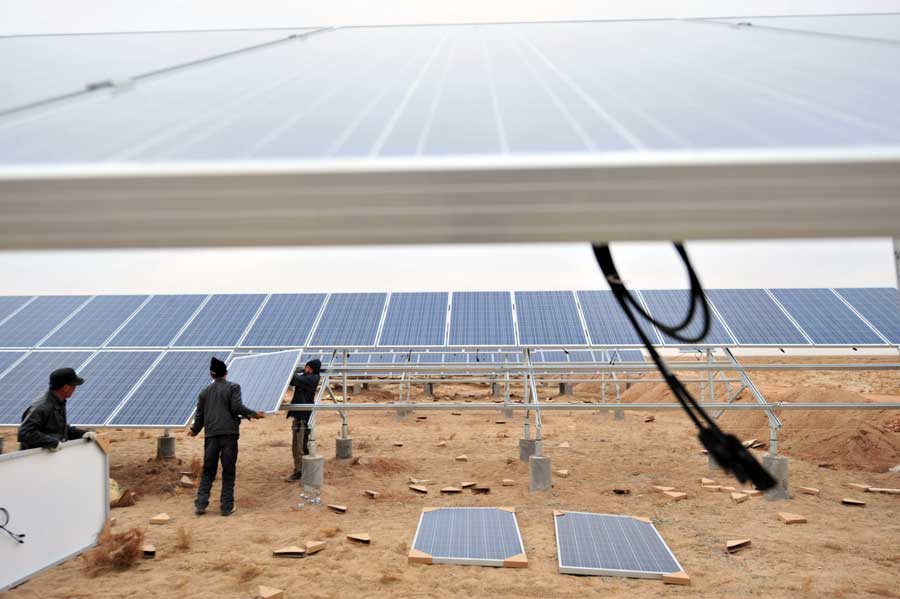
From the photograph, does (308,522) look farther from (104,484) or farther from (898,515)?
(898,515)

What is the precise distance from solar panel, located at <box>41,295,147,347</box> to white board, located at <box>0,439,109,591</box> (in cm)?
742

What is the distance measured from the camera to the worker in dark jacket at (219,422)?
7219 millimetres

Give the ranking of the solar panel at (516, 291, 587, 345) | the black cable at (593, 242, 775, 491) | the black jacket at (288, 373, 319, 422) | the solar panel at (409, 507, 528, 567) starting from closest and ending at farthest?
the black cable at (593, 242, 775, 491), the solar panel at (409, 507, 528, 567), the black jacket at (288, 373, 319, 422), the solar panel at (516, 291, 587, 345)

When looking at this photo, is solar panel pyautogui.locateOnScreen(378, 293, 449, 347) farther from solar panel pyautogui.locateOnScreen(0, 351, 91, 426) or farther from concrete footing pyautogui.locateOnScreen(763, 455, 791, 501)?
concrete footing pyautogui.locateOnScreen(763, 455, 791, 501)

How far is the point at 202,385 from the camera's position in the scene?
8.90 meters

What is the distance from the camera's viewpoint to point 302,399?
8.70 meters

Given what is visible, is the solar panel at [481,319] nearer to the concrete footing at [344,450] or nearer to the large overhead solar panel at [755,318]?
the concrete footing at [344,450]

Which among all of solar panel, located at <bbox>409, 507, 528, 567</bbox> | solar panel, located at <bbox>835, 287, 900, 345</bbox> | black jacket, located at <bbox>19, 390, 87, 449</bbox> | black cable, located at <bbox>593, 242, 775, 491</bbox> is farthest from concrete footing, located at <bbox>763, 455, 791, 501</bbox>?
black jacket, located at <bbox>19, 390, 87, 449</bbox>

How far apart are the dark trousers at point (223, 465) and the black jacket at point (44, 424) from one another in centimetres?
196

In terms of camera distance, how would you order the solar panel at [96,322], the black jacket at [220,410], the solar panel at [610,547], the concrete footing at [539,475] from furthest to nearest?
1. the solar panel at [96,322]
2. the concrete footing at [539,475]
3. the black jacket at [220,410]
4. the solar panel at [610,547]

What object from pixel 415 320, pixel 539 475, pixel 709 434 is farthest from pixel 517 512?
pixel 415 320

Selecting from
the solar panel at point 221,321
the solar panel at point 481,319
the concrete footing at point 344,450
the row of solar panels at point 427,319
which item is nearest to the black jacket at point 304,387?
the concrete footing at point 344,450

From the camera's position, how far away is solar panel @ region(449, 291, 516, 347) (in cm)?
1402

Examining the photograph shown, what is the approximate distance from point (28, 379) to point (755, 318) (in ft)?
44.7
